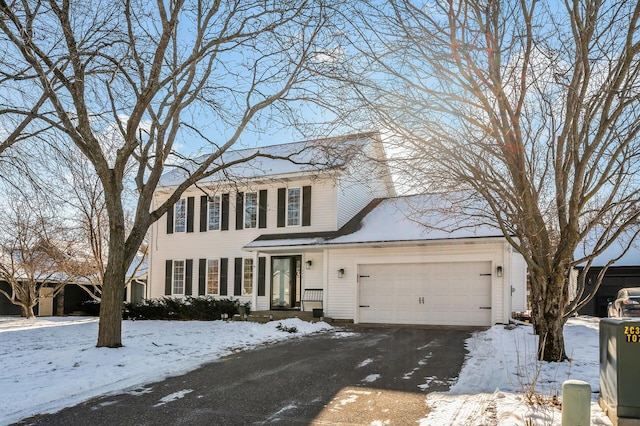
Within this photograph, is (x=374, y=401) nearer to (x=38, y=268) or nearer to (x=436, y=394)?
(x=436, y=394)

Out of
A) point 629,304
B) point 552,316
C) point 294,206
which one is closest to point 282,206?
point 294,206

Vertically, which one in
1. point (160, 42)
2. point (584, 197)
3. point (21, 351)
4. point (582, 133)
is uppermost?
point (160, 42)

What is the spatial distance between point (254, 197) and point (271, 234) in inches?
74.9

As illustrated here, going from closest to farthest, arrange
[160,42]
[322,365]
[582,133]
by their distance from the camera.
A: [582,133], [322,365], [160,42]

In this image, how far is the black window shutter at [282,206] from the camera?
A: 21516mm

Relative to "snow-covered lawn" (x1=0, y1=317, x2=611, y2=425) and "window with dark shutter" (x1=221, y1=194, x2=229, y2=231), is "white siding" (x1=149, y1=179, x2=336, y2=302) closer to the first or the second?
"window with dark shutter" (x1=221, y1=194, x2=229, y2=231)

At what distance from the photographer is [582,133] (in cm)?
801

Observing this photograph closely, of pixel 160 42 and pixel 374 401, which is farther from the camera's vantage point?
pixel 160 42

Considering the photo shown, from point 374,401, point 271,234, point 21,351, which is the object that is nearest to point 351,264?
point 271,234

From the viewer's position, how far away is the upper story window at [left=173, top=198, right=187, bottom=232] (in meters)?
24.0

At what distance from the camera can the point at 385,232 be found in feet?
62.7

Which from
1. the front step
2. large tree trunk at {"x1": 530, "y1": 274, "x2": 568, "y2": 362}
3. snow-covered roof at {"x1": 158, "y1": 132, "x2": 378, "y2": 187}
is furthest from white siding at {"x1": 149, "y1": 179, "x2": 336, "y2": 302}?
large tree trunk at {"x1": 530, "y1": 274, "x2": 568, "y2": 362}

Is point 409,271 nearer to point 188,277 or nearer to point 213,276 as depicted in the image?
point 213,276

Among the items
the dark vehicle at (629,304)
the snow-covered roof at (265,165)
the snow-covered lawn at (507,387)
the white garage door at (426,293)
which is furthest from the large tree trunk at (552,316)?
the dark vehicle at (629,304)
